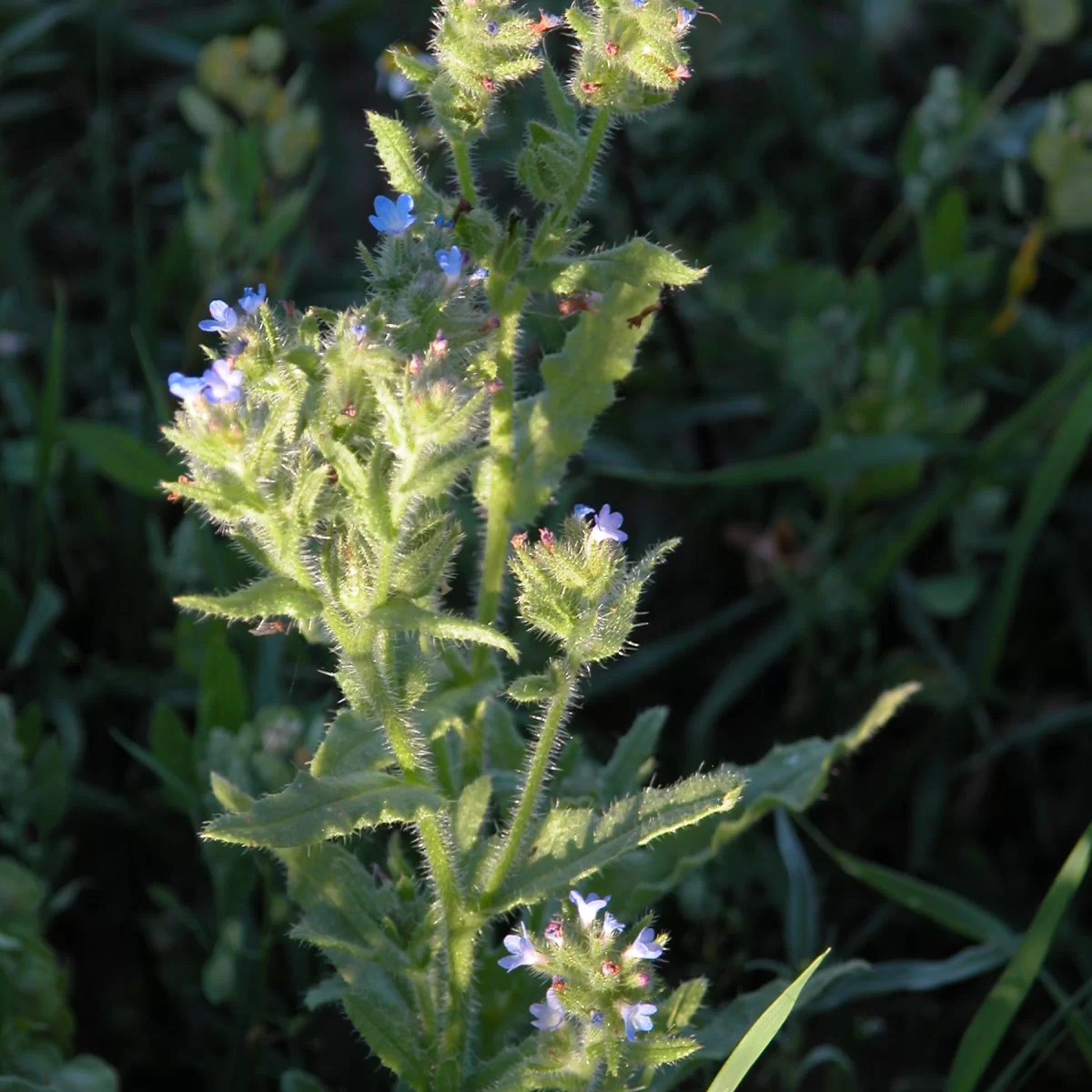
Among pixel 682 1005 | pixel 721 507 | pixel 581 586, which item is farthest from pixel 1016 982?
pixel 721 507

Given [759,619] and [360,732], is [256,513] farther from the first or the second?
[759,619]

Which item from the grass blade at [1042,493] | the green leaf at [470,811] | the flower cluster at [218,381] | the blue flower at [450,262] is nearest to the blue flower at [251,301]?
the flower cluster at [218,381]

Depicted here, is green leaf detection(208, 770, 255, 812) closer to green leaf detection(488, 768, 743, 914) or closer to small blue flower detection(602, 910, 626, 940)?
green leaf detection(488, 768, 743, 914)

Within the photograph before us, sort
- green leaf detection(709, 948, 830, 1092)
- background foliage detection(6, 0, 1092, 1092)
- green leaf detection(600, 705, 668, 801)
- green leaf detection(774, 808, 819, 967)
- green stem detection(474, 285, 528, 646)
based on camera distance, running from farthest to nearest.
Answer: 1. background foliage detection(6, 0, 1092, 1092)
2. green leaf detection(774, 808, 819, 967)
3. green leaf detection(600, 705, 668, 801)
4. green stem detection(474, 285, 528, 646)
5. green leaf detection(709, 948, 830, 1092)

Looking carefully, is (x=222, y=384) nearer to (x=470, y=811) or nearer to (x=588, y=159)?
(x=588, y=159)

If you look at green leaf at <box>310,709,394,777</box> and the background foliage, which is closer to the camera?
green leaf at <box>310,709,394,777</box>

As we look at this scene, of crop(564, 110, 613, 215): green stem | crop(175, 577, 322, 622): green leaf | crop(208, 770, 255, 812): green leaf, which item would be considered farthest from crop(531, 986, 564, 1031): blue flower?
crop(564, 110, 613, 215): green stem

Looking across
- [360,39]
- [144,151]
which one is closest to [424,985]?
[144,151]
